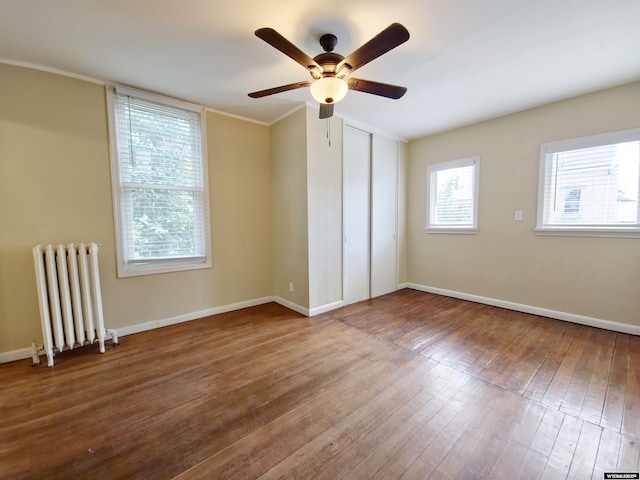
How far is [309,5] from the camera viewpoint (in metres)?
1.65

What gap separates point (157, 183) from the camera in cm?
Result: 286

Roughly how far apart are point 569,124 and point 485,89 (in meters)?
1.11

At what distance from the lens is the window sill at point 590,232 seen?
263 cm

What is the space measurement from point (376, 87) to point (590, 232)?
2.87 metres

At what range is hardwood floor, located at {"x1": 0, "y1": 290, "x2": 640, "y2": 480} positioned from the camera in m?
1.28

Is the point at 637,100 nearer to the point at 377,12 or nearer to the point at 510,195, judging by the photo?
the point at 510,195

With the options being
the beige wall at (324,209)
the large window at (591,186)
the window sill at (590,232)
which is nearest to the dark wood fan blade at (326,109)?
the beige wall at (324,209)

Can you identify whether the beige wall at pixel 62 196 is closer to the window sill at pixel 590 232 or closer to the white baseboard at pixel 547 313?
the white baseboard at pixel 547 313

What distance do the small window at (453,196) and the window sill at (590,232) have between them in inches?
31.3

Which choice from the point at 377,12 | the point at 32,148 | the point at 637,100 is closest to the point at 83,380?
the point at 32,148

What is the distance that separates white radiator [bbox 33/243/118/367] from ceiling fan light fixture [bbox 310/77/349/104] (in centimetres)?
235

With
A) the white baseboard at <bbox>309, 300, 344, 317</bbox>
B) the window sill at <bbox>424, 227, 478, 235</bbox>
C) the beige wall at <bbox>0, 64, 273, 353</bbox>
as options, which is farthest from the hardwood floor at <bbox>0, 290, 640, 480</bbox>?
the window sill at <bbox>424, 227, 478, 235</bbox>

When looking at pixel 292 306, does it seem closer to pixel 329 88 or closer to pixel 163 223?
pixel 163 223

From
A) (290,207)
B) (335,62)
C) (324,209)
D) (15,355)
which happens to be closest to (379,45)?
(335,62)
